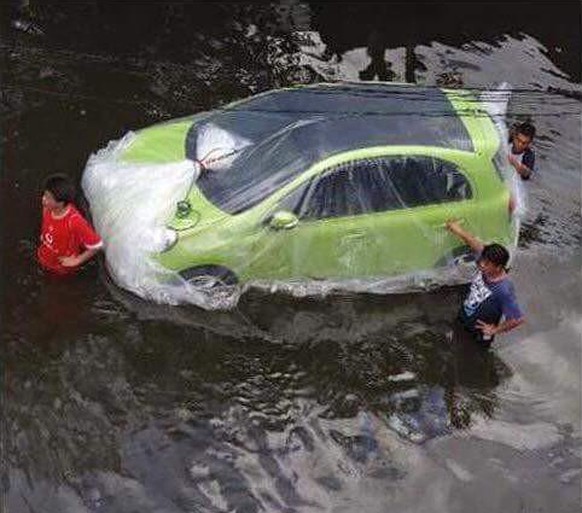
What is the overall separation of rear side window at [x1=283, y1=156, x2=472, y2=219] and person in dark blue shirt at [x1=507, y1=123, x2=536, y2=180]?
107 centimetres

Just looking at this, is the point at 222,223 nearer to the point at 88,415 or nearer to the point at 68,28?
the point at 88,415

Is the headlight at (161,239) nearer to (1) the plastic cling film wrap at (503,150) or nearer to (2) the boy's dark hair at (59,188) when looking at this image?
(2) the boy's dark hair at (59,188)

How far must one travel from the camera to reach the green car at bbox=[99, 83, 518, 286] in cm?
715

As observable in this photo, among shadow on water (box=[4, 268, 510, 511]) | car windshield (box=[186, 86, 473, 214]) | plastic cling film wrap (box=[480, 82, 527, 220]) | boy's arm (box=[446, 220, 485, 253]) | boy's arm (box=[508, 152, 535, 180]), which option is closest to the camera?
shadow on water (box=[4, 268, 510, 511])

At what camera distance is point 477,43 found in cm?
1188

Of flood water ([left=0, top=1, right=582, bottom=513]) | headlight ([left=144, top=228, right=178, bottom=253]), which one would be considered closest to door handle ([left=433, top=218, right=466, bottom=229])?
flood water ([left=0, top=1, right=582, bottom=513])

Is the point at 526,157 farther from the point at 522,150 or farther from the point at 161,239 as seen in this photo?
the point at 161,239

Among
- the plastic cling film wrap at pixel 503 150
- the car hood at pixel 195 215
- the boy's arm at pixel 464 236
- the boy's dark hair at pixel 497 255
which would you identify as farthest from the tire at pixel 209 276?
the plastic cling film wrap at pixel 503 150

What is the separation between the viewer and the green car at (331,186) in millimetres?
7148

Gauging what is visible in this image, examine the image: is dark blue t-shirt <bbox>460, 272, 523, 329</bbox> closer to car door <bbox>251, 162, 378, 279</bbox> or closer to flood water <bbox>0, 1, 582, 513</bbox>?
flood water <bbox>0, 1, 582, 513</bbox>

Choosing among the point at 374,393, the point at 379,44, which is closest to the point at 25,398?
the point at 374,393

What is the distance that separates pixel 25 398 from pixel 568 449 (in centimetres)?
446

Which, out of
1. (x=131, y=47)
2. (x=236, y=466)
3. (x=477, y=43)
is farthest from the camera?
(x=477, y=43)

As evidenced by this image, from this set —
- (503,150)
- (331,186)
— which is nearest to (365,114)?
(331,186)
